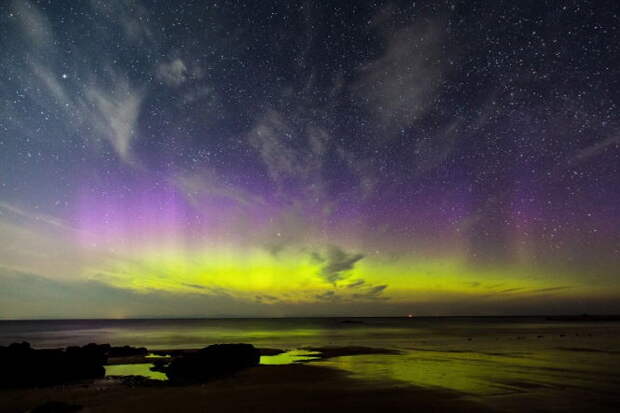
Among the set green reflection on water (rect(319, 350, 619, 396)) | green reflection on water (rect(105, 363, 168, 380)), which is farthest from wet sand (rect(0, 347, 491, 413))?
green reflection on water (rect(105, 363, 168, 380))

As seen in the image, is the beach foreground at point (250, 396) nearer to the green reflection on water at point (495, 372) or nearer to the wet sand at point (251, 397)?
the wet sand at point (251, 397)

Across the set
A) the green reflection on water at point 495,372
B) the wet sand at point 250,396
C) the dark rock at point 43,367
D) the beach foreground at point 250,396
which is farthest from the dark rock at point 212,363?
the green reflection on water at point 495,372

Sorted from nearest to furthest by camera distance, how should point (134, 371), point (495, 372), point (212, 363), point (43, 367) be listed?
point (43, 367)
point (495, 372)
point (212, 363)
point (134, 371)

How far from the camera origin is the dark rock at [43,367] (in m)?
23.0

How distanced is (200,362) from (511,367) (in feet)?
65.9

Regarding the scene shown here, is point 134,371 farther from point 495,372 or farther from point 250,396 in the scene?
point 495,372

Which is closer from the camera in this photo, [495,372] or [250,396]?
[250,396]

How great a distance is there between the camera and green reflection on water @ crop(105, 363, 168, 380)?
26.8 m

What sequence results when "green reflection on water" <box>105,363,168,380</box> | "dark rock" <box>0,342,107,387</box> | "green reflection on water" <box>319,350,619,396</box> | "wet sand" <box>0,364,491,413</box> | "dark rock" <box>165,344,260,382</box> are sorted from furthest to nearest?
"green reflection on water" <box>105,363,168,380</box> < "dark rock" <box>165,344,260,382</box> < "dark rock" <box>0,342,107,387</box> < "green reflection on water" <box>319,350,619,396</box> < "wet sand" <box>0,364,491,413</box>

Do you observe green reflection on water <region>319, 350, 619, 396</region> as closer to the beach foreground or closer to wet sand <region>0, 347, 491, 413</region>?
wet sand <region>0, 347, 491, 413</region>

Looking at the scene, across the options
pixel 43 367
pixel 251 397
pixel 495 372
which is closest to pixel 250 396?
pixel 251 397

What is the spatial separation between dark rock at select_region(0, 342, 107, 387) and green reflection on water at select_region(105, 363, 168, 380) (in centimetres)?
204

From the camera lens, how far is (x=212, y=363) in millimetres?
27078

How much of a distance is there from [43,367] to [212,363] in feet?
30.4
